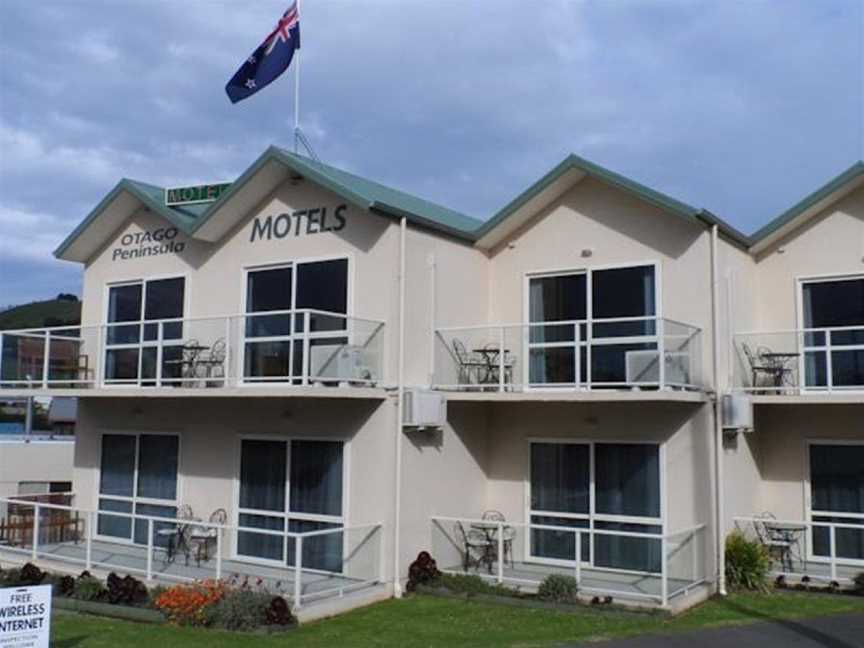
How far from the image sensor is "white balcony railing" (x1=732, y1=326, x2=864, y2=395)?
15141 mm

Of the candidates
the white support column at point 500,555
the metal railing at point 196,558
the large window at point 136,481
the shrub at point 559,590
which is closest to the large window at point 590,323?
the white support column at point 500,555

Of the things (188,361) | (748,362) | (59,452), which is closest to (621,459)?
(748,362)

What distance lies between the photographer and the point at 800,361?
51.6 ft

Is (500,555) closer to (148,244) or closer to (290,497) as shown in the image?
(290,497)

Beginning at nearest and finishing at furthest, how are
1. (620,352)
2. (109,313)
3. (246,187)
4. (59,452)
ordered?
(620,352)
(246,187)
(109,313)
(59,452)

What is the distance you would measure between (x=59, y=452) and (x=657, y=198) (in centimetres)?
1803

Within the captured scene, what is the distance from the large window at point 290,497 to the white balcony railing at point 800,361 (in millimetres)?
7088

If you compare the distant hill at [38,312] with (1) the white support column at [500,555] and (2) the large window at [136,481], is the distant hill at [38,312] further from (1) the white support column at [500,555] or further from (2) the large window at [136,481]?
(1) the white support column at [500,555]

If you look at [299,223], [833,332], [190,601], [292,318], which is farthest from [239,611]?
[833,332]

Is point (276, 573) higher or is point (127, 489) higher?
point (127, 489)

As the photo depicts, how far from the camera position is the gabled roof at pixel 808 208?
16.0 meters

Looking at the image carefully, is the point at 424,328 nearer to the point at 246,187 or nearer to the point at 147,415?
the point at 246,187

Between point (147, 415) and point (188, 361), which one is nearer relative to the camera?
point (188, 361)

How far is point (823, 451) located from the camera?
16156 millimetres
